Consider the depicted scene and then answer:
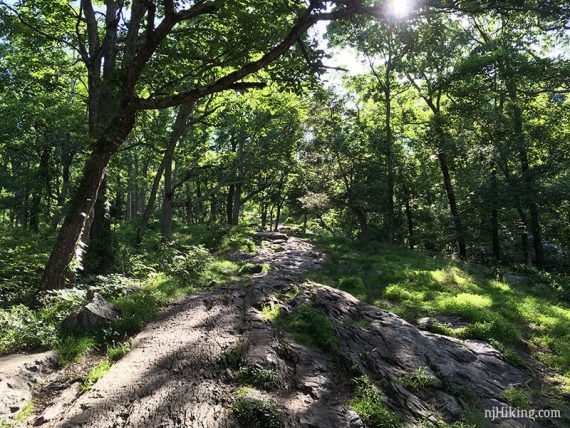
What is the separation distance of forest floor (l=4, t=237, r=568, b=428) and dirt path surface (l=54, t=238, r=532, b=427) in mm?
17

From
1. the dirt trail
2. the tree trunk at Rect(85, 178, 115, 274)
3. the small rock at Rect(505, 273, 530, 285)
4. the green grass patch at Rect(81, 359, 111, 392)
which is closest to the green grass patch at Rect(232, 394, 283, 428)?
the dirt trail

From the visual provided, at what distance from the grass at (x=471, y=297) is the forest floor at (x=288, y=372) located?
1.16 meters

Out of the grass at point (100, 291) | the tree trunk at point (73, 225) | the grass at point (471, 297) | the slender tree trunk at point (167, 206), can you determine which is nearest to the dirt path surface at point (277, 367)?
the grass at point (100, 291)

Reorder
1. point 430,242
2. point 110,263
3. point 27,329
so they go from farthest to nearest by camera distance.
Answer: point 430,242 → point 110,263 → point 27,329

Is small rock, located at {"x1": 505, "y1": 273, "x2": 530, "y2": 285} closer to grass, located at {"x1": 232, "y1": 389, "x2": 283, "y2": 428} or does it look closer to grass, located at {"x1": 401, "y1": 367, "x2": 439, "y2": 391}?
grass, located at {"x1": 401, "y1": 367, "x2": 439, "y2": 391}

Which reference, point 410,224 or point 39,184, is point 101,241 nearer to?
point 39,184

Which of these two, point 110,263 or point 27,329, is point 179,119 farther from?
point 27,329

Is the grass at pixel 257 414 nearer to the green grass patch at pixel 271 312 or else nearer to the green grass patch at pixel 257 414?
the green grass patch at pixel 257 414

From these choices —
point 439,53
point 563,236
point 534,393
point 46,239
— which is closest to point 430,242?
point 563,236

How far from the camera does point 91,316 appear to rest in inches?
258

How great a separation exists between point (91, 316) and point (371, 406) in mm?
4753

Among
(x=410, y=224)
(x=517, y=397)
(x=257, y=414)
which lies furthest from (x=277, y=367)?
(x=410, y=224)

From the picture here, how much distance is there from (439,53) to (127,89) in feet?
63.2

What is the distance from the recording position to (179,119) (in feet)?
54.9
